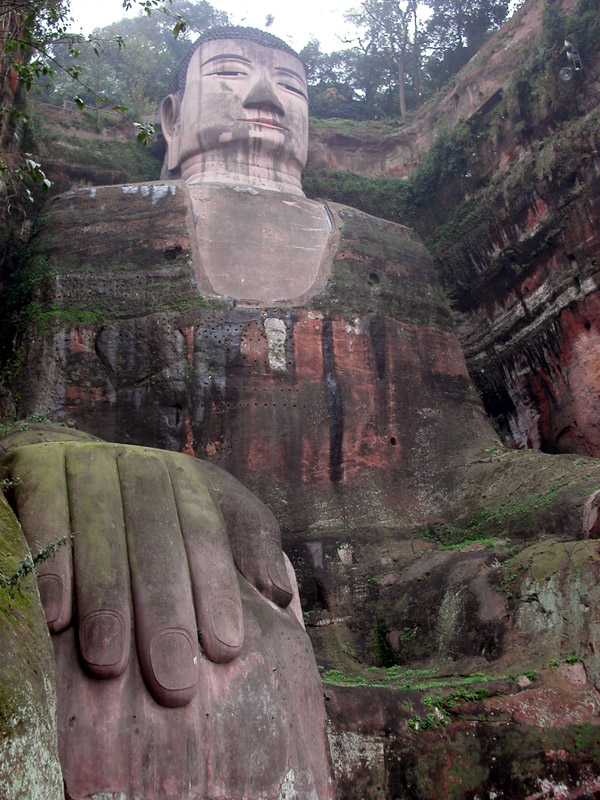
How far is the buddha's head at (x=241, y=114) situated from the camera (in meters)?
14.6

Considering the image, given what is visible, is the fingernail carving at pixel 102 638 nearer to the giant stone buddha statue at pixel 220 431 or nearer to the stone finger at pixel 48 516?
the giant stone buddha statue at pixel 220 431

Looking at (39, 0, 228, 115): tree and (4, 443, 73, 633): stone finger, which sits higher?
(39, 0, 228, 115): tree

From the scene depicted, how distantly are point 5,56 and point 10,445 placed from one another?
456 cm

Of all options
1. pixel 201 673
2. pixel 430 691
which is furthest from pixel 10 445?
pixel 430 691

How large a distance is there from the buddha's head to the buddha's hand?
29.0 feet

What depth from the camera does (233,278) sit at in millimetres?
12352

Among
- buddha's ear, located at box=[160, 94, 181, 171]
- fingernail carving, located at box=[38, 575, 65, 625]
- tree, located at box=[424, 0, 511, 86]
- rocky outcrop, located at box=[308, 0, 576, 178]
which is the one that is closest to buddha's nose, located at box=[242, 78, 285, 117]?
buddha's ear, located at box=[160, 94, 181, 171]

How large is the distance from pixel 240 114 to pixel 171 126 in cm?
183

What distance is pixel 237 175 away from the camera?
47.4ft

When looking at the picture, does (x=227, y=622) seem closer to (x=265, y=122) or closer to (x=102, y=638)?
(x=102, y=638)

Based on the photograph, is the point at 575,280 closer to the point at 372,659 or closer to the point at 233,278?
the point at 233,278

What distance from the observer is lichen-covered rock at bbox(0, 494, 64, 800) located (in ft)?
10.8

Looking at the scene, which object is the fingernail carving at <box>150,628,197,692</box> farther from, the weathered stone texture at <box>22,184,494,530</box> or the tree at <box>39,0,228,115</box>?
the tree at <box>39,0,228,115</box>

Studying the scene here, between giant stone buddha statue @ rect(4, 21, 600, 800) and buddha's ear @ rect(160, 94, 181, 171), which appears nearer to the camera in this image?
giant stone buddha statue @ rect(4, 21, 600, 800)
